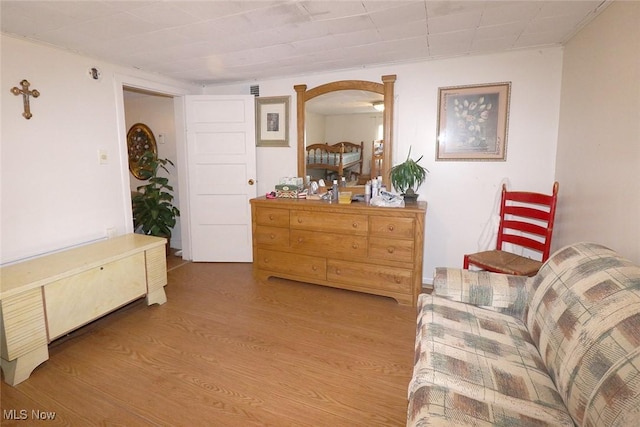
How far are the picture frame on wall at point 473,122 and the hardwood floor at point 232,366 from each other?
1.51 meters

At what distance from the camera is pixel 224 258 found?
159 inches

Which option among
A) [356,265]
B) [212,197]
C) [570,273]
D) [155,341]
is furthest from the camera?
[212,197]

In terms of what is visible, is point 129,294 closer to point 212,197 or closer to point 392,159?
point 212,197

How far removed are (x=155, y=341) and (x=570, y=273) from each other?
2.52 meters

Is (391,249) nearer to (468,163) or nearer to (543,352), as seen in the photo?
(468,163)

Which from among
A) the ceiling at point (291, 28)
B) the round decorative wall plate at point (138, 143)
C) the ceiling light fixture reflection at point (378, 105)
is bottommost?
the round decorative wall plate at point (138, 143)

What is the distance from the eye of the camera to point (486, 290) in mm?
1847

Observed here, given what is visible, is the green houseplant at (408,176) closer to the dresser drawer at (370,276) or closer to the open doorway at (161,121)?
the dresser drawer at (370,276)

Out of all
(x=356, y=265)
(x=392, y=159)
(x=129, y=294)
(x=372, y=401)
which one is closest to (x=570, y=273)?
(x=372, y=401)

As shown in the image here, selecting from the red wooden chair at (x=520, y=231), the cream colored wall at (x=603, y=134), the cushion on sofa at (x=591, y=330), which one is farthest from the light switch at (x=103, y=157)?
the cream colored wall at (x=603, y=134)

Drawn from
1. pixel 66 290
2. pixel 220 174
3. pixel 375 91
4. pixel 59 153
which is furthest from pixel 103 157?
pixel 375 91

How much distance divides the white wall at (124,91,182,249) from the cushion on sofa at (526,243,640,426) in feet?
13.2

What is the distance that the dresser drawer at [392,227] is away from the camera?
2.76 m

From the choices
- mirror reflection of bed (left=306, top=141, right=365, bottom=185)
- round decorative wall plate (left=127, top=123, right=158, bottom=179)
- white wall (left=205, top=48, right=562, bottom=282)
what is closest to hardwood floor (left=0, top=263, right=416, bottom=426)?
white wall (left=205, top=48, right=562, bottom=282)
